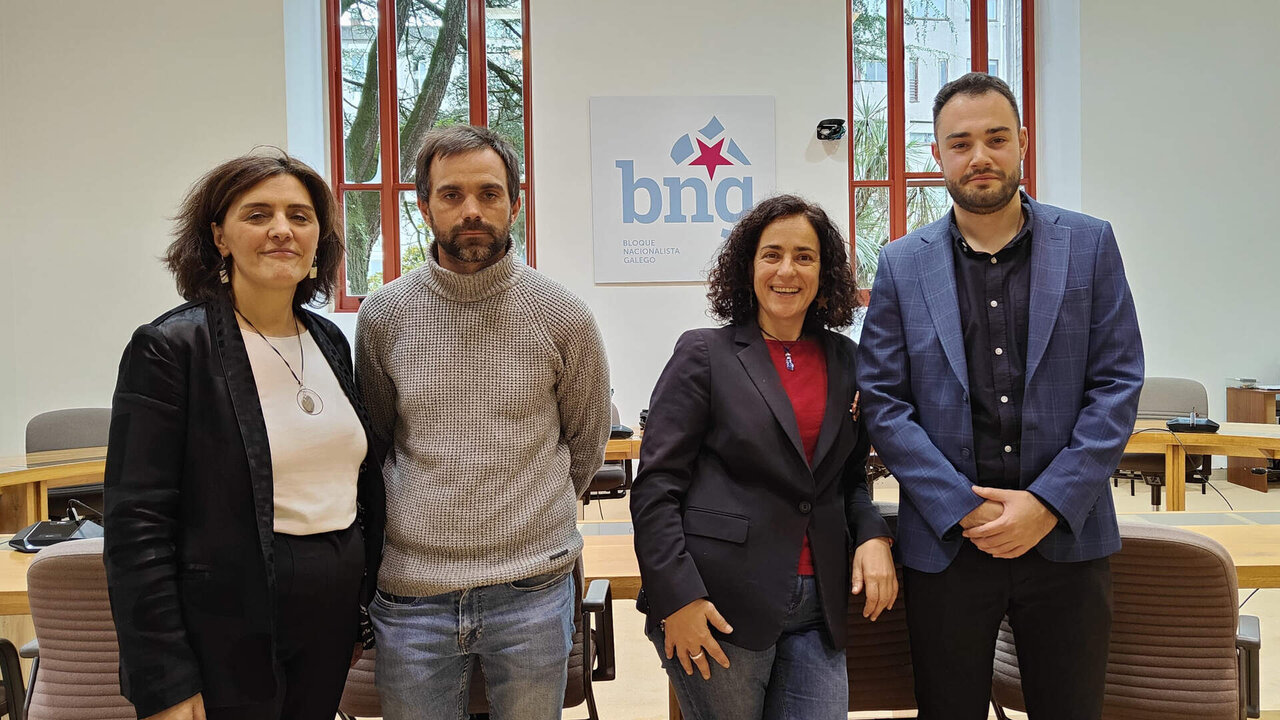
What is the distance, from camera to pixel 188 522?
4.17ft

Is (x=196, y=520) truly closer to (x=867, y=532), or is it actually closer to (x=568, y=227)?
(x=867, y=532)

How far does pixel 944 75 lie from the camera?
706 centimetres

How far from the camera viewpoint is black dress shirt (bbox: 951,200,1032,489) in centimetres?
154

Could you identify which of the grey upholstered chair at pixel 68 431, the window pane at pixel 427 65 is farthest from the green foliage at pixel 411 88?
the grey upholstered chair at pixel 68 431

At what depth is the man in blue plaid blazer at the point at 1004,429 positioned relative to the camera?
58.2 inches

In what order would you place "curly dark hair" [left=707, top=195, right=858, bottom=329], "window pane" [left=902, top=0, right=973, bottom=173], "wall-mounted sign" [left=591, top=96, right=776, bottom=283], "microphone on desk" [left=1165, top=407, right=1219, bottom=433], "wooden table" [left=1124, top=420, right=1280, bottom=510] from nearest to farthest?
1. "curly dark hair" [left=707, top=195, right=858, bottom=329]
2. "wooden table" [left=1124, top=420, right=1280, bottom=510]
3. "microphone on desk" [left=1165, top=407, right=1219, bottom=433]
4. "wall-mounted sign" [left=591, top=96, right=776, bottom=283]
5. "window pane" [left=902, top=0, right=973, bottom=173]

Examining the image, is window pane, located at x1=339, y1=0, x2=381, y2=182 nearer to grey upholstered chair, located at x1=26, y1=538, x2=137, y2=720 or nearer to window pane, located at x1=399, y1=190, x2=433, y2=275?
window pane, located at x1=399, y1=190, x2=433, y2=275

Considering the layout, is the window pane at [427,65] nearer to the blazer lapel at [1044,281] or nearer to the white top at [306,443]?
the white top at [306,443]

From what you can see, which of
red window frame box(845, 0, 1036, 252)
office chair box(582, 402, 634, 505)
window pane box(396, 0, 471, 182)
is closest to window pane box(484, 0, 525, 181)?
window pane box(396, 0, 471, 182)

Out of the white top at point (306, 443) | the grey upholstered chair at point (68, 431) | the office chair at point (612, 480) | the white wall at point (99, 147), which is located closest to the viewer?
the white top at point (306, 443)

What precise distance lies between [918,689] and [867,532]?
1.09 feet

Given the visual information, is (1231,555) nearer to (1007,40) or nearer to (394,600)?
(394,600)

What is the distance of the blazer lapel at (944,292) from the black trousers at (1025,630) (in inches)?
14.8

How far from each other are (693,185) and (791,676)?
5285 mm
